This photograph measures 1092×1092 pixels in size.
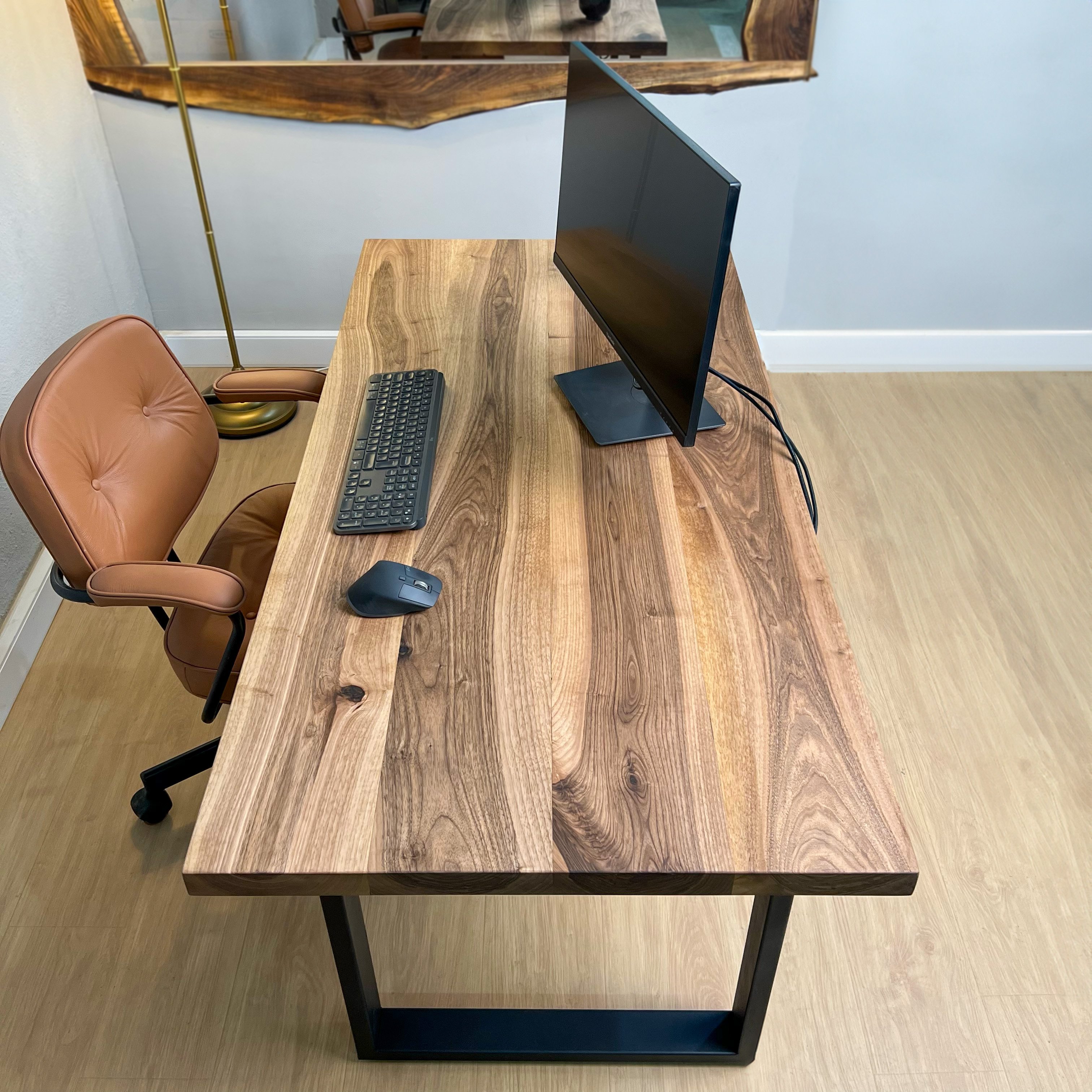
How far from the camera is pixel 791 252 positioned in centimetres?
288

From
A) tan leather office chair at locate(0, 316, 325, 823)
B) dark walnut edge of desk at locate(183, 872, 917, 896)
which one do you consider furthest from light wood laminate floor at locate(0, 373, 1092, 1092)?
dark walnut edge of desk at locate(183, 872, 917, 896)

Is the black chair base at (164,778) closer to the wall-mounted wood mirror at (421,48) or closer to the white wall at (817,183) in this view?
the white wall at (817,183)

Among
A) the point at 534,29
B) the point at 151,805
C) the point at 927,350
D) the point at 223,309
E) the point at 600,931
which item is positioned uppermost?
the point at 534,29

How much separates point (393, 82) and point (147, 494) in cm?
158

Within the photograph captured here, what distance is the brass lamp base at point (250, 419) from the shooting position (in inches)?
111

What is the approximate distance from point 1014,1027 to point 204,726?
1.65 m

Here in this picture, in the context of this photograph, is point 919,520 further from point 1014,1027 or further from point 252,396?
point 252,396

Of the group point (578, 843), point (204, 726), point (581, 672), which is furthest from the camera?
point (204, 726)

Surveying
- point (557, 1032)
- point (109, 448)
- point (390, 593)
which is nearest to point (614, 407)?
point (390, 593)

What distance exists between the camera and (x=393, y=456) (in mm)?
1518

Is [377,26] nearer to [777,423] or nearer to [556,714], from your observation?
[777,423]

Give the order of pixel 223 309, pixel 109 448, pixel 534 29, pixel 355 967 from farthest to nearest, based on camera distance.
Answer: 1. pixel 223 309
2. pixel 534 29
3. pixel 109 448
4. pixel 355 967

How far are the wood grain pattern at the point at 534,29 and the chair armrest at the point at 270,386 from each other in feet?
4.14

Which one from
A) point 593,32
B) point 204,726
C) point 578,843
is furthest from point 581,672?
point 593,32
